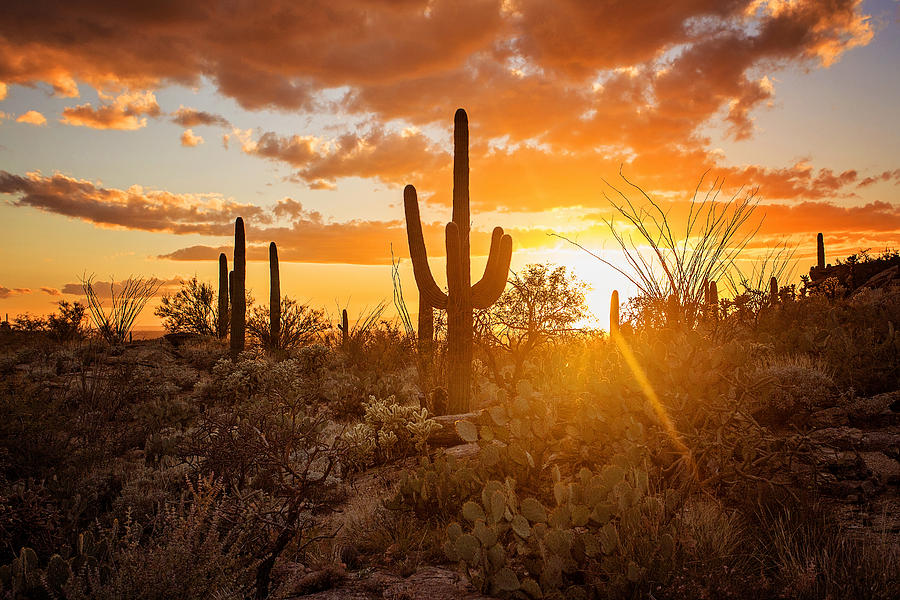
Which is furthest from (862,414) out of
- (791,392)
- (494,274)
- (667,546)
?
(494,274)

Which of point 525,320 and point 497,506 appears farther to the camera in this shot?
point 525,320

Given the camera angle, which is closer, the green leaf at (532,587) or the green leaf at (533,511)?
the green leaf at (532,587)

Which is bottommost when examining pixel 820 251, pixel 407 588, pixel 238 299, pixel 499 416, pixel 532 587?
pixel 407 588

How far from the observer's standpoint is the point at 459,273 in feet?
33.9

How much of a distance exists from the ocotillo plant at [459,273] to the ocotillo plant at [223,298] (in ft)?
43.1

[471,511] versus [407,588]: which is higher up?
[471,511]

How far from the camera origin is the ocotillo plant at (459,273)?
9.81m

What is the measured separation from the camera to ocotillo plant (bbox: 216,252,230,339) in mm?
22375

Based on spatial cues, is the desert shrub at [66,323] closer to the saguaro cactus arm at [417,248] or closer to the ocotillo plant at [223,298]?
the ocotillo plant at [223,298]

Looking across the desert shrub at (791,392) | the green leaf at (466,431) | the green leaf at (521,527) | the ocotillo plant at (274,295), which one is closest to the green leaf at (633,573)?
the green leaf at (521,527)

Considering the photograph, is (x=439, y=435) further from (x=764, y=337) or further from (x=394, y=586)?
(x=764, y=337)

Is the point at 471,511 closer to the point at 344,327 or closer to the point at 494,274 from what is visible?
the point at 494,274

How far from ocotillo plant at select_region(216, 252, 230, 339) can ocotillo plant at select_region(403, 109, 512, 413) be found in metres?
13.1

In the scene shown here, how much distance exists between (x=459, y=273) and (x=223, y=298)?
16022 millimetres
